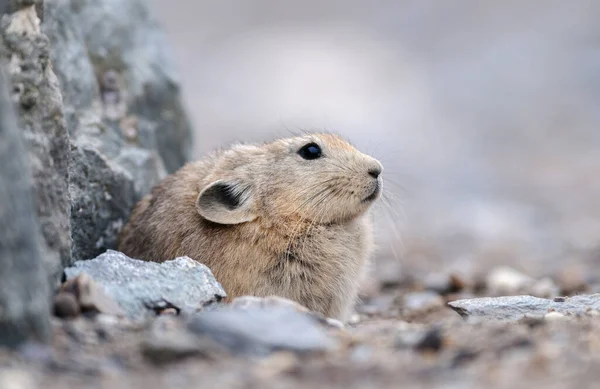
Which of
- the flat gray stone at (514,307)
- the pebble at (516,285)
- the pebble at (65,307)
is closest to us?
the pebble at (65,307)

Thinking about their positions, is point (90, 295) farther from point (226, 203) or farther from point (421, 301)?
point (421, 301)

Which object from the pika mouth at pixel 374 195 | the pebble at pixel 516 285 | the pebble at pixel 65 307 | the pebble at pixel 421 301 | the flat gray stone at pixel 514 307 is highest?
the pika mouth at pixel 374 195

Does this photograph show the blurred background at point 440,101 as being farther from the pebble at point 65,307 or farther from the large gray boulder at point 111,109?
the pebble at point 65,307

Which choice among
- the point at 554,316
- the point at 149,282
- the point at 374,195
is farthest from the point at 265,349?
the point at 374,195

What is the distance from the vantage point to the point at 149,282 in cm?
562

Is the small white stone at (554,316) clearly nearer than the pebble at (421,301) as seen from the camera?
Yes

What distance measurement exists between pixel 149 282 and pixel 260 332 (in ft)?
4.76

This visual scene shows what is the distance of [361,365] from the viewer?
414cm

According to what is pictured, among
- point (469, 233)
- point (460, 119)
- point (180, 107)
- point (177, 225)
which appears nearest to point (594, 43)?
point (460, 119)

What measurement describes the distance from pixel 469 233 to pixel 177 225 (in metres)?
8.81

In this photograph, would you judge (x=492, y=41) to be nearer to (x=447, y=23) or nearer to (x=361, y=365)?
(x=447, y=23)

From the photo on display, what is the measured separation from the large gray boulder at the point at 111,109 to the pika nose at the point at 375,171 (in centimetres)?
211

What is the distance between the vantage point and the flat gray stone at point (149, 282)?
5391 millimetres

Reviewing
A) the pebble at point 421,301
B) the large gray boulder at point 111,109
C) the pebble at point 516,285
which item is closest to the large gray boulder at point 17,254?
the large gray boulder at point 111,109
